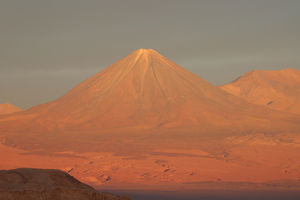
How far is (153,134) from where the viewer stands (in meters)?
74.9

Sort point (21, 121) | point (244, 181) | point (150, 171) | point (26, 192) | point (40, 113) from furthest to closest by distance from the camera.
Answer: point (40, 113)
point (21, 121)
point (150, 171)
point (244, 181)
point (26, 192)

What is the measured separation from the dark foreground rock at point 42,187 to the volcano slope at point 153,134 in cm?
3349

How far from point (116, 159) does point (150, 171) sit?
21.2 feet

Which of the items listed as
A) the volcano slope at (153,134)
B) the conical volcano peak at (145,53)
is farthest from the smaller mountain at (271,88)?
the conical volcano peak at (145,53)

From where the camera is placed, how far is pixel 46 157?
1909 inches

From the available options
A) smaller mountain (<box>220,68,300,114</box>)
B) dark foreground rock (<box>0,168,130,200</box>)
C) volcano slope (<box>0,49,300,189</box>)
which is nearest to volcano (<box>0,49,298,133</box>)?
volcano slope (<box>0,49,300,189</box>)

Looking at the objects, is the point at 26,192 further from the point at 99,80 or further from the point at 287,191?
the point at 99,80

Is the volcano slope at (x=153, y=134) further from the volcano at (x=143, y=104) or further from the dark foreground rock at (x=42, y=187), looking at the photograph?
the dark foreground rock at (x=42, y=187)

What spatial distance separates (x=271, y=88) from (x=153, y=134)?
88.3m

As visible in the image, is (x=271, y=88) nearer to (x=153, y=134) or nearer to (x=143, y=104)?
(x=143, y=104)

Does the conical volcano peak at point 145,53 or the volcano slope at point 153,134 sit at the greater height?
the conical volcano peak at point 145,53

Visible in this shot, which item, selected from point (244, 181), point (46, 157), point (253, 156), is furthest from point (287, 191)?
point (46, 157)

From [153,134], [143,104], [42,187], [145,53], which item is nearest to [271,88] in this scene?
[145,53]

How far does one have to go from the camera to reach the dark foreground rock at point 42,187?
183 inches
